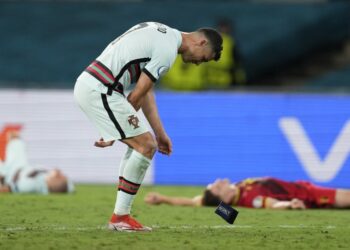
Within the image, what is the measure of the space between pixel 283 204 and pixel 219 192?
0.74 metres

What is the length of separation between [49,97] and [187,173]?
95.7 inches

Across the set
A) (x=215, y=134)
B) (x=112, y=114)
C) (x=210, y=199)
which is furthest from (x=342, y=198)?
(x=215, y=134)

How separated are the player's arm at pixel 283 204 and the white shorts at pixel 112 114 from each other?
3.13 m

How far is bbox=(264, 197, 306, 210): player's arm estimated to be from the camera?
11.3m

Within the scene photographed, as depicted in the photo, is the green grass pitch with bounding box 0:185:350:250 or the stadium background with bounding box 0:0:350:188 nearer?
the green grass pitch with bounding box 0:185:350:250

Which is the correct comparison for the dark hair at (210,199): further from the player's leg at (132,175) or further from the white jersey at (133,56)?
the white jersey at (133,56)

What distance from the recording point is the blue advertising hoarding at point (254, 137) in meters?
14.9

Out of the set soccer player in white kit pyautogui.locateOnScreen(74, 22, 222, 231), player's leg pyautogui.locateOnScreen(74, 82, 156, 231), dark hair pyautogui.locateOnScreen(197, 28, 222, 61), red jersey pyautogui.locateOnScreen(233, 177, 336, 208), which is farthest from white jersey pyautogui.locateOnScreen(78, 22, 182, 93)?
red jersey pyautogui.locateOnScreen(233, 177, 336, 208)

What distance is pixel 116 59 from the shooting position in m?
8.70

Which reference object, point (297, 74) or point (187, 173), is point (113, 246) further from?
point (297, 74)

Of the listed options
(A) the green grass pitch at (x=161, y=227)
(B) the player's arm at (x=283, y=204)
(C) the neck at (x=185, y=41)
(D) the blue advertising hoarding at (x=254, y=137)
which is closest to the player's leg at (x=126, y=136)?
(A) the green grass pitch at (x=161, y=227)

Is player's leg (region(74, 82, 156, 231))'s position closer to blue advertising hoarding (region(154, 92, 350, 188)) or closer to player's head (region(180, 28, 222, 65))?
player's head (region(180, 28, 222, 65))

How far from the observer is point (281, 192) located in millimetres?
11516

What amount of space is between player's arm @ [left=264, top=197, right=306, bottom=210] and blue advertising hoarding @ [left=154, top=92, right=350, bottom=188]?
3474 millimetres
